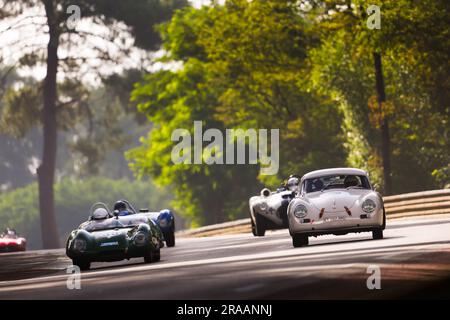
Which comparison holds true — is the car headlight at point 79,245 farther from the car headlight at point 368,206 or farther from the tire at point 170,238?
the tire at point 170,238

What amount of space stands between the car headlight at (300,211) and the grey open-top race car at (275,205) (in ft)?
22.1

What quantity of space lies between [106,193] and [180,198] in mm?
40129

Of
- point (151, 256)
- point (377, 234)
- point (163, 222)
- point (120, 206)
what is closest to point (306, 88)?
point (163, 222)

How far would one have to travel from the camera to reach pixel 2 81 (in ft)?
237

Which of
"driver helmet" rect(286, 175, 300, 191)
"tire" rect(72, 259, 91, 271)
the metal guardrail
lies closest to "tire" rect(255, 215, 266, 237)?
"driver helmet" rect(286, 175, 300, 191)

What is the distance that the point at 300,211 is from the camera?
24047mm

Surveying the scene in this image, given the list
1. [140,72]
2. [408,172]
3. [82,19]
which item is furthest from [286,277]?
[140,72]

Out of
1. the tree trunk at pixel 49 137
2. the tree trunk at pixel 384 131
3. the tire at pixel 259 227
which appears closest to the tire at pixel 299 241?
the tire at pixel 259 227

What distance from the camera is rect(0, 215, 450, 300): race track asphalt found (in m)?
14.6

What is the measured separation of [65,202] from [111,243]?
300 ft

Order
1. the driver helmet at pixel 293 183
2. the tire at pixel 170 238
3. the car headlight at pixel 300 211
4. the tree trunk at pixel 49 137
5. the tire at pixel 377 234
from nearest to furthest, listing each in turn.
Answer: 1. the car headlight at pixel 300 211
2. the tire at pixel 377 234
3. the driver helmet at pixel 293 183
4. the tire at pixel 170 238
5. the tree trunk at pixel 49 137

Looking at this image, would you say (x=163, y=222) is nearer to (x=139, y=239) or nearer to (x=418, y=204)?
(x=139, y=239)

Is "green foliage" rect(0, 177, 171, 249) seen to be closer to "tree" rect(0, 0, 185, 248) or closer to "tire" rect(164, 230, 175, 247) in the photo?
"tree" rect(0, 0, 185, 248)

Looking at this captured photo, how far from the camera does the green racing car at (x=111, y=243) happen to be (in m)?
23.0
